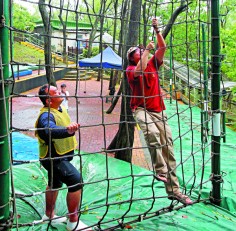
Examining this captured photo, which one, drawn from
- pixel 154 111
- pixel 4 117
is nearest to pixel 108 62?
pixel 154 111

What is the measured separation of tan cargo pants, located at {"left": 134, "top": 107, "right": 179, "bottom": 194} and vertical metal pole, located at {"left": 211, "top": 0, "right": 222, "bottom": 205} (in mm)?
538

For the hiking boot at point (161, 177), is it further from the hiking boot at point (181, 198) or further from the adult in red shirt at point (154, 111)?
the hiking boot at point (181, 198)

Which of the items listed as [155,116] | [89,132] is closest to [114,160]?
[155,116]

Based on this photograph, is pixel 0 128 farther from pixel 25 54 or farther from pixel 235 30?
pixel 25 54

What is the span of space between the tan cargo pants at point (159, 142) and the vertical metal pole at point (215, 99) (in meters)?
0.54

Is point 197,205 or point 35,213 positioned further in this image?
point 197,205

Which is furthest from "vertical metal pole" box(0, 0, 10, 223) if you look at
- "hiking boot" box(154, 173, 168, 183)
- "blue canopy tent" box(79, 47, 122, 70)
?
"blue canopy tent" box(79, 47, 122, 70)

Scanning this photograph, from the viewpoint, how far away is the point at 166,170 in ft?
9.40

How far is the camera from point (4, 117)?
1.76 metres

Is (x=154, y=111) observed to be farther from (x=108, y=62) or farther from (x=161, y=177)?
(x=108, y=62)

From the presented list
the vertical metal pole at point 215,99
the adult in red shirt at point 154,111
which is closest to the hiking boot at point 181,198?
the adult in red shirt at point 154,111

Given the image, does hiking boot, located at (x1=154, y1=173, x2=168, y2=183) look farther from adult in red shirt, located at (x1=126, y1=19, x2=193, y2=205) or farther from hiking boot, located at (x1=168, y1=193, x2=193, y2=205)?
hiking boot, located at (x1=168, y1=193, x2=193, y2=205)

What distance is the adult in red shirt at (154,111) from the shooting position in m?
2.84

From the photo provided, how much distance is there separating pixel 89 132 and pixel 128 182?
405 centimetres
